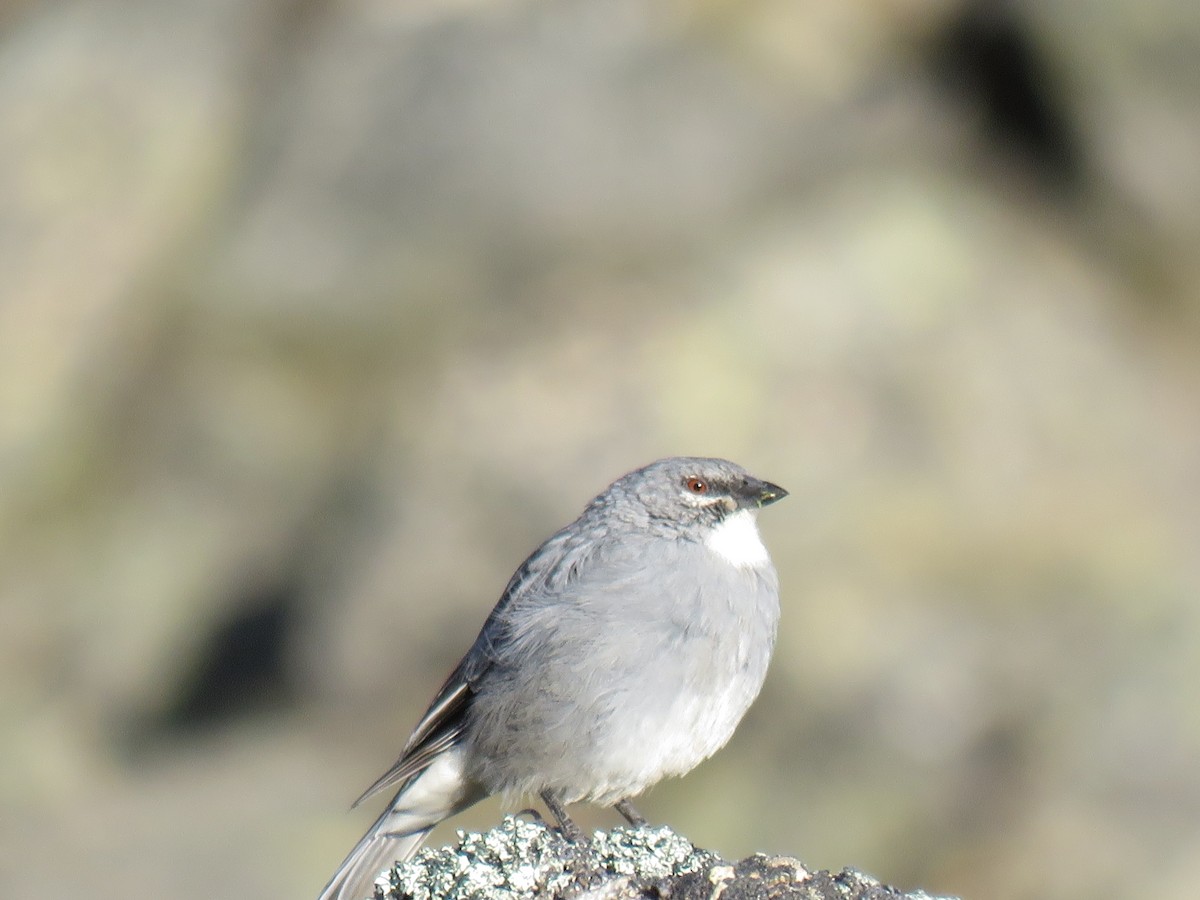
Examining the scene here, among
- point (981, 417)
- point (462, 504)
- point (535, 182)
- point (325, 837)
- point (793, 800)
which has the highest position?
point (535, 182)

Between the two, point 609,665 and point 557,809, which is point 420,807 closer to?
point 557,809

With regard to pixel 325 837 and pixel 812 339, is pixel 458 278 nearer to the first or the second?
pixel 812 339

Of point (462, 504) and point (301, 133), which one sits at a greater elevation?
point (301, 133)

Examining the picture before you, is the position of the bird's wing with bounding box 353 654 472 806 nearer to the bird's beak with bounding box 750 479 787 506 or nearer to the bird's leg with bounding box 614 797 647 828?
the bird's leg with bounding box 614 797 647 828

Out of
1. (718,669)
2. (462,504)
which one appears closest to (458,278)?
(462,504)

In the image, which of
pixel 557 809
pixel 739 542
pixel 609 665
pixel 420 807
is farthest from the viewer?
pixel 420 807

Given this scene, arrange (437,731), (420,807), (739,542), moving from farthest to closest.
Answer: (437,731), (420,807), (739,542)

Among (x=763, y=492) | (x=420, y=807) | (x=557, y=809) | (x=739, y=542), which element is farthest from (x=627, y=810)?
(x=763, y=492)
